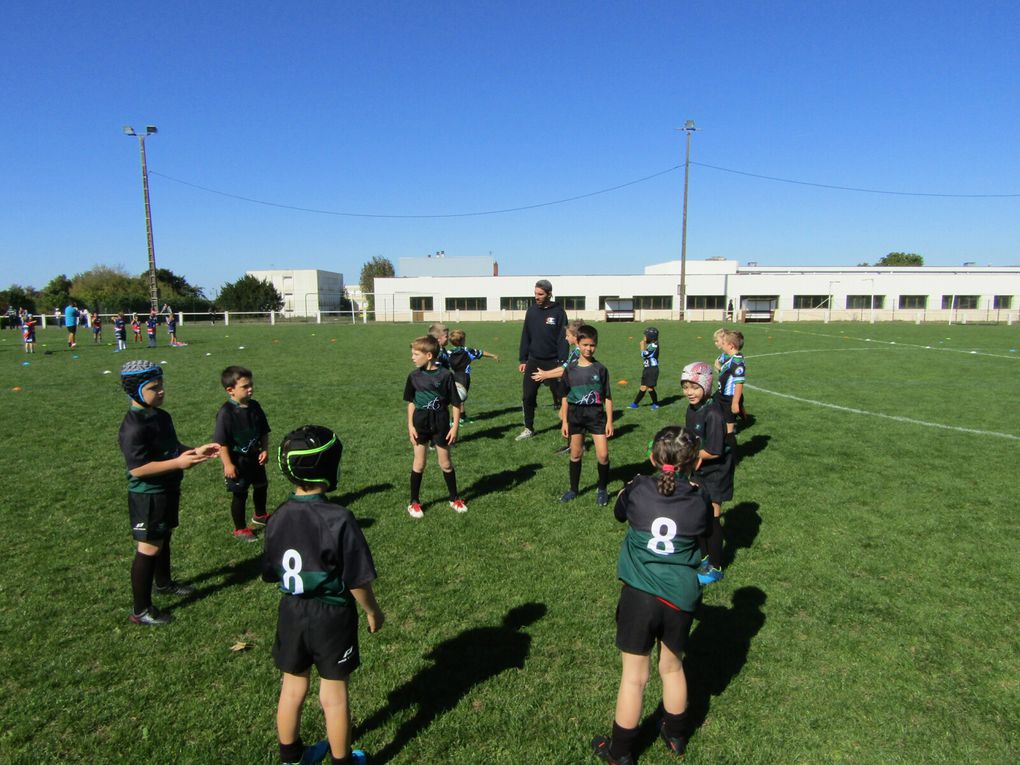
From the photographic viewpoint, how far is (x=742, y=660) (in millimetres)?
3816

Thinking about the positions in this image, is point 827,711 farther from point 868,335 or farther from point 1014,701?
point 868,335

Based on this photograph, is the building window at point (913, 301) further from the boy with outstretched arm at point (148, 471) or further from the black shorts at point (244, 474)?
the boy with outstretched arm at point (148, 471)

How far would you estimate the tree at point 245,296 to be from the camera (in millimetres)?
70375

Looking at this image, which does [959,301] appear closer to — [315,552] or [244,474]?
[244,474]

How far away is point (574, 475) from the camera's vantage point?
6672mm

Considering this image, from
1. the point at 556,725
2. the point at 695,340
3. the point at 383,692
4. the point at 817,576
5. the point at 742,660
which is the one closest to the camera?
the point at 556,725

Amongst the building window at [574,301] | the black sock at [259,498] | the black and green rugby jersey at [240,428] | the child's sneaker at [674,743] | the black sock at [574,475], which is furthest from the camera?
Answer: the building window at [574,301]

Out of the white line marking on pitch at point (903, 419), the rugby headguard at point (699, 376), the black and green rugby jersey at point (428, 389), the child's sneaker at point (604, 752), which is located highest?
the rugby headguard at point (699, 376)

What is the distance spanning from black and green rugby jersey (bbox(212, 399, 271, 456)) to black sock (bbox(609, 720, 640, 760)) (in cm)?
388

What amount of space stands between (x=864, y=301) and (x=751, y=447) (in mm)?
58895

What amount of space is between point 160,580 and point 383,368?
13961 millimetres

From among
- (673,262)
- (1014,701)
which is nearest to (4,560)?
(1014,701)

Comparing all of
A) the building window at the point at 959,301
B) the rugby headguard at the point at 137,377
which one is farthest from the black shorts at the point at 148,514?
the building window at the point at 959,301

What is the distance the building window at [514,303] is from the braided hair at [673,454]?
56.3m
